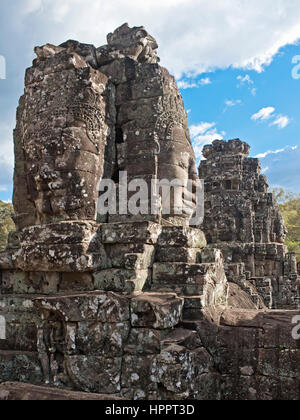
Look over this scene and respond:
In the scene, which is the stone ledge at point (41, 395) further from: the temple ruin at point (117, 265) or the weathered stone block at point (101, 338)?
the weathered stone block at point (101, 338)

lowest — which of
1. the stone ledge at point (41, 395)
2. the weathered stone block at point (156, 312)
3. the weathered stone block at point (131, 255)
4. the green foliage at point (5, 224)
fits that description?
the stone ledge at point (41, 395)

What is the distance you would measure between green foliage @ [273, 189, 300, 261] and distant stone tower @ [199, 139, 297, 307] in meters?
13.0

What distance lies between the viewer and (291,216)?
1372 inches

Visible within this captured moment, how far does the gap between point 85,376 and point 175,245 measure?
191cm

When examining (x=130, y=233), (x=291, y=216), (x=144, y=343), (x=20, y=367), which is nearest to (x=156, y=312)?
(x=144, y=343)

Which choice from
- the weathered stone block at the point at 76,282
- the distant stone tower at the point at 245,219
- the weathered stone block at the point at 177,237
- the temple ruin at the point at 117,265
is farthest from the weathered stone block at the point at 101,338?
the distant stone tower at the point at 245,219

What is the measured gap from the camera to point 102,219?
5094mm

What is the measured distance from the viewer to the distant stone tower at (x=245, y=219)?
549 inches

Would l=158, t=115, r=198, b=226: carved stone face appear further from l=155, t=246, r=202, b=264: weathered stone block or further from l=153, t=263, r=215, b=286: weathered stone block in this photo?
l=153, t=263, r=215, b=286: weathered stone block

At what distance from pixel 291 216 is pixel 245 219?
2308cm

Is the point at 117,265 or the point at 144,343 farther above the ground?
the point at 117,265

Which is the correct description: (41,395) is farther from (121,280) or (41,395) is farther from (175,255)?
(175,255)

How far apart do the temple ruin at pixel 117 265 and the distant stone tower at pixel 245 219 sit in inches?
290

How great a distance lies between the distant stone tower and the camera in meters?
13.9
